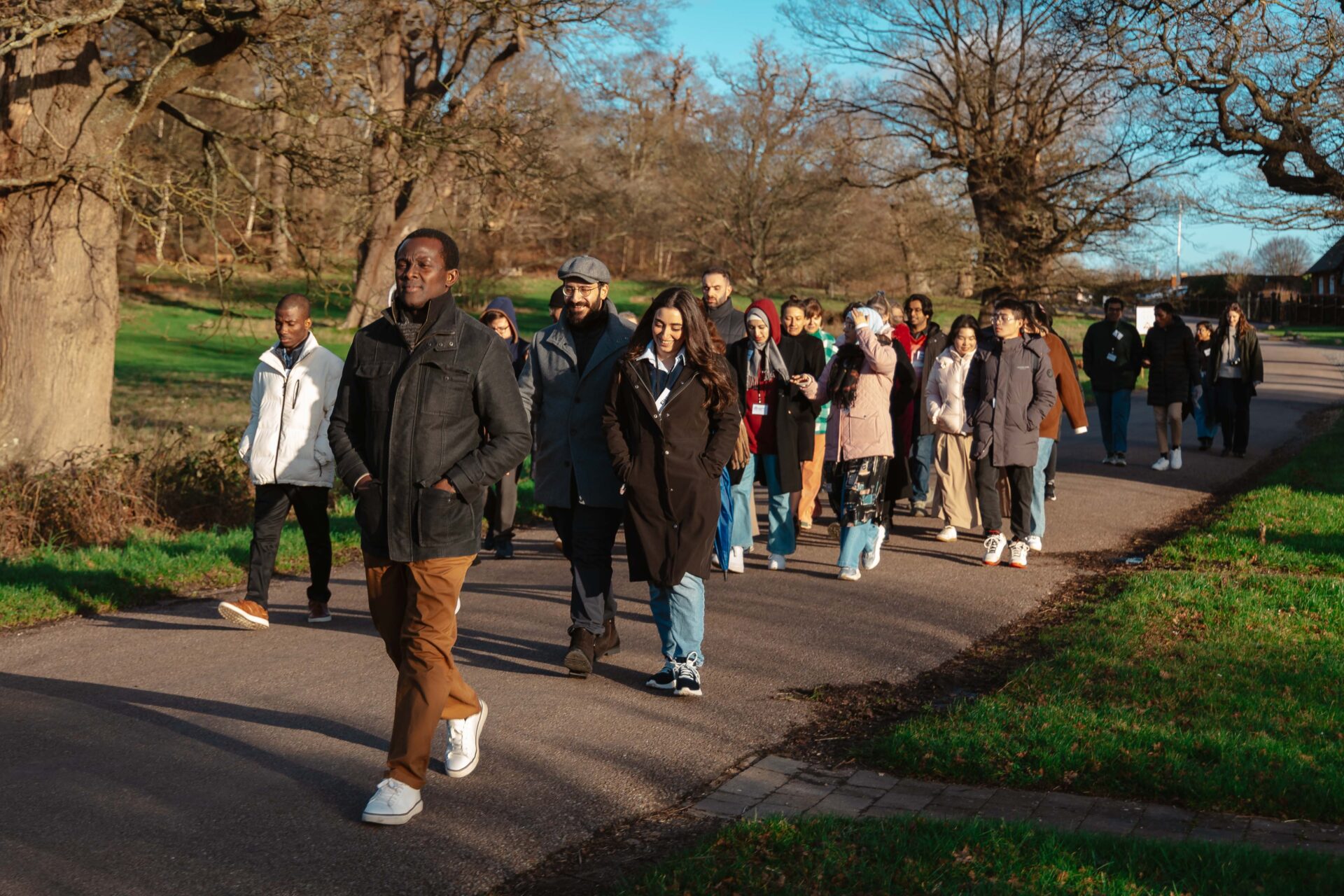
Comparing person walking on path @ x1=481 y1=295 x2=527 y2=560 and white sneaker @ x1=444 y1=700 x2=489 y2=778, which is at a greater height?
person walking on path @ x1=481 y1=295 x2=527 y2=560

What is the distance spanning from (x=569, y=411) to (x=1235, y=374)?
496 inches

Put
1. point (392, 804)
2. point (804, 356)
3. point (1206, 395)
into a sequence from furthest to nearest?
point (1206, 395), point (804, 356), point (392, 804)

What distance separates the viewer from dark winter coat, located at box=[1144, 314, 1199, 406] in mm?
16094

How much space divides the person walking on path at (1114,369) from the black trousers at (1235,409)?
1.39 metres

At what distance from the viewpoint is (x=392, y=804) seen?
15.1 ft

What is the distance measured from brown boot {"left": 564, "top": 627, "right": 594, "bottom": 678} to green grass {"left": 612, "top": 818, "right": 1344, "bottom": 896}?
2.18m

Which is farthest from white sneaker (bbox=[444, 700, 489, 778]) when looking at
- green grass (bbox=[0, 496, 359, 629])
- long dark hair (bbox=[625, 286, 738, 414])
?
green grass (bbox=[0, 496, 359, 629])

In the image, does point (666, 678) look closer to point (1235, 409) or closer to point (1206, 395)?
point (1235, 409)

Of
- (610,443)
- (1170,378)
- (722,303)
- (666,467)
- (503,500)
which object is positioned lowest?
(503,500)

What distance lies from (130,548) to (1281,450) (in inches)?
578

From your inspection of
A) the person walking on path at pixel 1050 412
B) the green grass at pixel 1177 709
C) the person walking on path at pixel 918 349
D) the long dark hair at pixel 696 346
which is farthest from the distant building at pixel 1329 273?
the long dark hair at pixel 696 346

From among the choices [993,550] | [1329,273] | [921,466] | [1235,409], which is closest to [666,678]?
[993,550]

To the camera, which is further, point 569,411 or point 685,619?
point 569,411

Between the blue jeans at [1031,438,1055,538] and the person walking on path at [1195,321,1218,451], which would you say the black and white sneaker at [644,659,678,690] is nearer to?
the blue jeans at [1031,438,1055,538]
